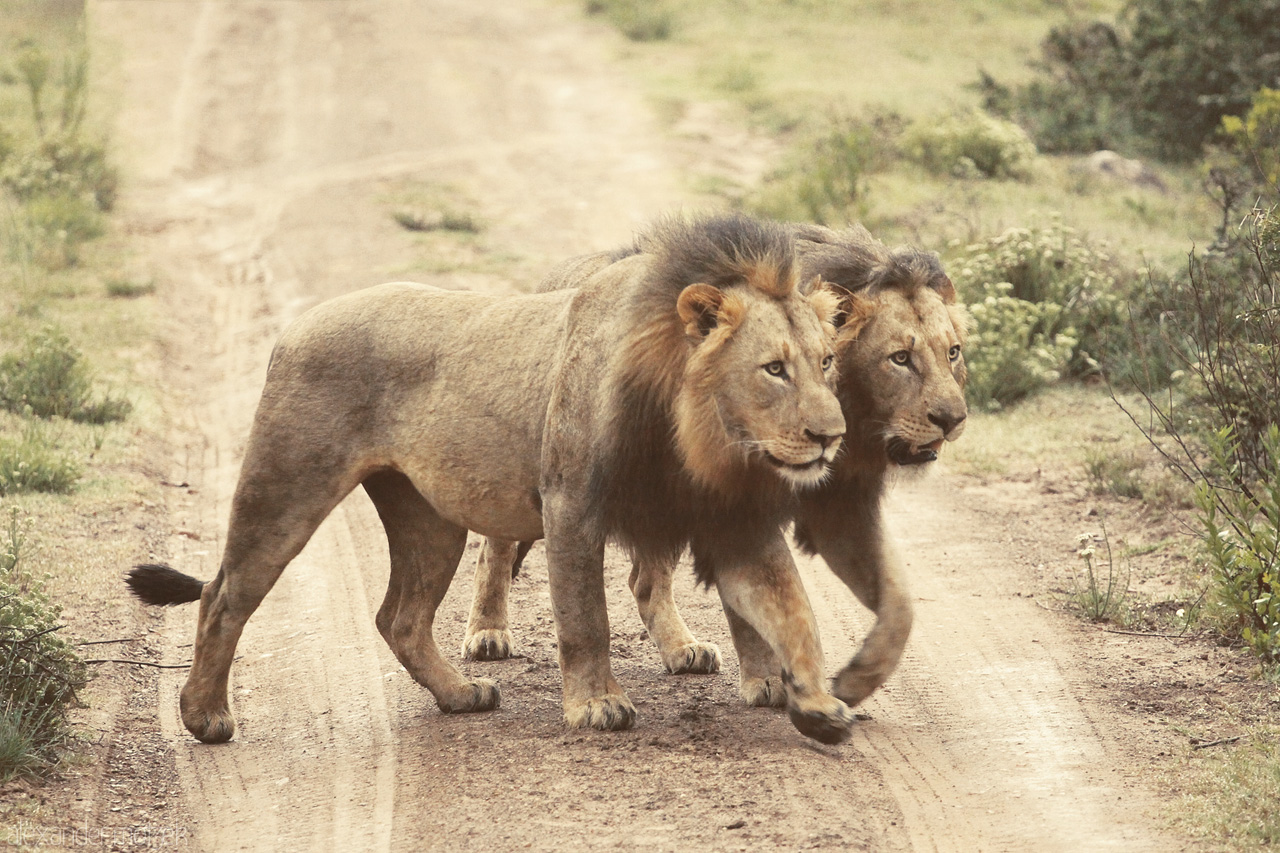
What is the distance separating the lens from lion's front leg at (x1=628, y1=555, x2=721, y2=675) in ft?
22.2

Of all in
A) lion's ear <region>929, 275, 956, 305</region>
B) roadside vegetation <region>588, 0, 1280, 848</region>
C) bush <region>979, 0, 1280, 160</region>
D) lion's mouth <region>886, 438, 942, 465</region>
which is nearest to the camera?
lion's mouth <region>886, 438, 942, 465</region>

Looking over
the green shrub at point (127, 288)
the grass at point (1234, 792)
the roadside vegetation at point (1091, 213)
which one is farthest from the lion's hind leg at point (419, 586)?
the green shrub at point (127, 288)

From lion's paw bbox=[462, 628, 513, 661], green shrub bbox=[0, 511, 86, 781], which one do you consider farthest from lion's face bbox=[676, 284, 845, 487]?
green shrub bbox=[0, 511, 86, 781]

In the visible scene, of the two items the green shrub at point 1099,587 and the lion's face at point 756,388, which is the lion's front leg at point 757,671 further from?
the green shrub at point 1099,587

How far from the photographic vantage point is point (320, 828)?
5.38 meters

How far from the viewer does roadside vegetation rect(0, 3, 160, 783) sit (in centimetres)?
598

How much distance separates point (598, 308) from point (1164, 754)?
2808mm

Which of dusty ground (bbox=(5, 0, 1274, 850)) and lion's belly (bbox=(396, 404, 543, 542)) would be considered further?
lion's belly (bbox=(396, 404, 543, 542))

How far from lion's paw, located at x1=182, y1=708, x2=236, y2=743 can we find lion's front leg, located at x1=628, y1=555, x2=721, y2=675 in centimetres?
192

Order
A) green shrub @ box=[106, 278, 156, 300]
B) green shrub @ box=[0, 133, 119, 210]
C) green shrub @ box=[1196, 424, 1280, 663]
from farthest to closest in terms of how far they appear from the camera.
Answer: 1. green shrub @ box=[0, 133, 119, 210]
2. green shrub @ box=[106, 278, 156, 300]
3. green shrub @ box=[1196, 424, 1280, 663]

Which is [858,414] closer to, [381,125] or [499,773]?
[499,773]

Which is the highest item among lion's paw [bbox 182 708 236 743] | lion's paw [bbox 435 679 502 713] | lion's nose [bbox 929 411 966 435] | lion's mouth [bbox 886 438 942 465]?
lion's nose [bbox 929 411 966 435]

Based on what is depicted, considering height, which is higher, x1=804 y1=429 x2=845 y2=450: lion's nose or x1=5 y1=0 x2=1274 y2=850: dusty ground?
x1=804 y1=429 x2=845 y2=450: lion's nose

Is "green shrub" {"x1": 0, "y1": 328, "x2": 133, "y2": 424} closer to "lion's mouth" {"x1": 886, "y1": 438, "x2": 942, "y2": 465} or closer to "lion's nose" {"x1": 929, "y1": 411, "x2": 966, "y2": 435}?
"lion's mouth" {"x1": 886, "y1": 438, "x2": 942, "y2": 465}
